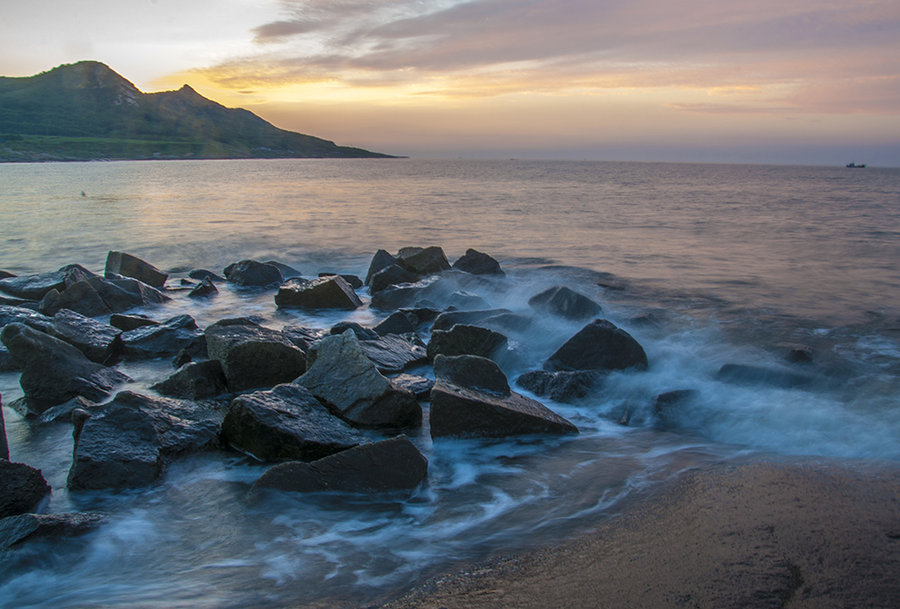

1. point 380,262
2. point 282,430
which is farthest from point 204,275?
point 282,430

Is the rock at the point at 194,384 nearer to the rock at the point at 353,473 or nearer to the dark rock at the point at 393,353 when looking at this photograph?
the dark rock at the point at 393,353

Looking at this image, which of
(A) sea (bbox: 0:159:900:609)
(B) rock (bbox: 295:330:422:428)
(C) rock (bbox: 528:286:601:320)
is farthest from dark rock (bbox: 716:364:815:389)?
(B) rock (bbox: 295:330:422:428)

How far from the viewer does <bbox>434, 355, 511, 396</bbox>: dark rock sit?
5.64m

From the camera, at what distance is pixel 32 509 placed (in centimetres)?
403

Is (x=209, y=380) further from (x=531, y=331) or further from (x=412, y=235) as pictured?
(x=412, y=235)

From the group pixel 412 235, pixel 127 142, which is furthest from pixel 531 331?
Result: pixel 127 142

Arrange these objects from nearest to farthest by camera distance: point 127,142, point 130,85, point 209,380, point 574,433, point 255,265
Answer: point 574,433, point 209,380, point 255,265, point 127,142, point 130,85

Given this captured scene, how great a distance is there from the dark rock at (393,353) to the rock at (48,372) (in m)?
2.69

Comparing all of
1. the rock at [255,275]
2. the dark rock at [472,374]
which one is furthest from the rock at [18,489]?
the rock at [255,275]

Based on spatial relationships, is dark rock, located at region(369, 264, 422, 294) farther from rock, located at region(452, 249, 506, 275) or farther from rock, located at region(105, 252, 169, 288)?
rock, located at region(105, 252, 169, 288)

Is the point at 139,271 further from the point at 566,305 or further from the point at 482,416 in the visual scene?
the point at 482,416

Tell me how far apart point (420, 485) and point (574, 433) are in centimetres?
168

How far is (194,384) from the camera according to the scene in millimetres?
5945

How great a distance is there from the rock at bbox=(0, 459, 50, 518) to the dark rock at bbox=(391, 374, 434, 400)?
299 cm
